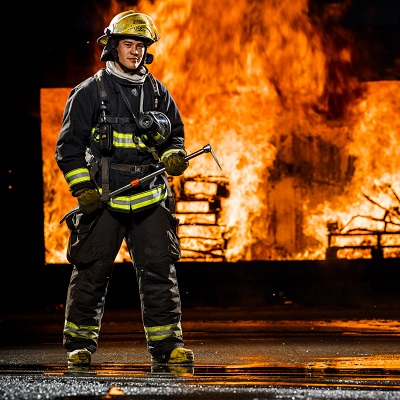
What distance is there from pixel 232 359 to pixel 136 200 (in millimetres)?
974

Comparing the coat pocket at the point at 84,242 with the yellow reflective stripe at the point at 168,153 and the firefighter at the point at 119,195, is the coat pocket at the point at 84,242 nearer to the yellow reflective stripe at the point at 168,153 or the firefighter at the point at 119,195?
the firefighter at the point at 119,195

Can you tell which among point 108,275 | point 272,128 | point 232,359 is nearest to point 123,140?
point 108,275

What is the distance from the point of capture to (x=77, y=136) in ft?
19.9

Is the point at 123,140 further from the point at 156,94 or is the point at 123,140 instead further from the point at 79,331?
the point at 79,331

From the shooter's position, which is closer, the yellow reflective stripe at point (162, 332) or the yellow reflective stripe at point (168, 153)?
the yellow reflective stripe at point (162, 332)

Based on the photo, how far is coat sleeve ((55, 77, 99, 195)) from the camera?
602 centimetres

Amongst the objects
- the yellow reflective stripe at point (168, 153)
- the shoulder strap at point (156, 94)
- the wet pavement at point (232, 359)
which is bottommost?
the wet pavement at point (232, 359)

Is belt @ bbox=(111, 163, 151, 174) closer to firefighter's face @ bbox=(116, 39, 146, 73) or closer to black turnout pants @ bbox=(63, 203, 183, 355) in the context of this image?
black turnout pants @ bbox=(63, 203, 183, 355)

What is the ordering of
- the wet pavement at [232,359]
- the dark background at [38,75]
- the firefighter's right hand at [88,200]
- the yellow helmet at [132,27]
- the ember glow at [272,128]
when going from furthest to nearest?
the ember glow at [272,128] → the dark background at [38,75] → the yellow helmet at [132,27] → the firefighter's right hand at [88,200] → the wet pavement at [232,359]

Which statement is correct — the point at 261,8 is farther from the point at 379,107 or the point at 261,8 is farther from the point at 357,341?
the point at 357,341

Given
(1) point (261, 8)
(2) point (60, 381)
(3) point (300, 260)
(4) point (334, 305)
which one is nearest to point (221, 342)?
(2) point (60, 381)

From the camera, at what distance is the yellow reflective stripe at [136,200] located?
20.1 ft

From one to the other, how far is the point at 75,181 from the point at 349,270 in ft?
20.5

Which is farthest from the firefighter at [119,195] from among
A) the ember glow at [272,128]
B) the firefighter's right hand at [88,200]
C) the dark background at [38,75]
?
the ember glow at [272,128]
